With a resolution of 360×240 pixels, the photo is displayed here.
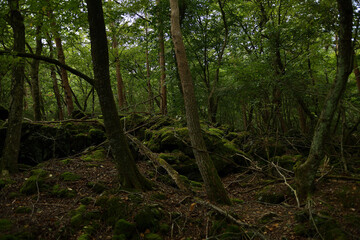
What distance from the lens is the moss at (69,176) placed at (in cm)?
522

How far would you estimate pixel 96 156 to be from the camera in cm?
714

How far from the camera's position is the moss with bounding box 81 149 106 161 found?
6852 millimetres

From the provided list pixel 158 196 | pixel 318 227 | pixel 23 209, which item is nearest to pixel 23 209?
pixel 23 209

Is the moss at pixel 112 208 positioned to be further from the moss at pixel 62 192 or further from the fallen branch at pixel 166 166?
the fallen branch at pixel 166 166

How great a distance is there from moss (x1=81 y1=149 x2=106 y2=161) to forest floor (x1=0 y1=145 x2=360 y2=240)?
4.35 ft

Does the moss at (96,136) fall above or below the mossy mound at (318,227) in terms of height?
above

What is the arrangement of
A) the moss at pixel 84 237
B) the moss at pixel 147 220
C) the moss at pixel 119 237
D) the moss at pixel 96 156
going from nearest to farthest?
the moss at pixel 84 237
the moss at pixel 119 237
the moss at pixel 147 220
the moss at pixel 96 156

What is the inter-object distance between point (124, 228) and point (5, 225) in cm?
180

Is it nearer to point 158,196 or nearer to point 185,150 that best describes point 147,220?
point 158,196

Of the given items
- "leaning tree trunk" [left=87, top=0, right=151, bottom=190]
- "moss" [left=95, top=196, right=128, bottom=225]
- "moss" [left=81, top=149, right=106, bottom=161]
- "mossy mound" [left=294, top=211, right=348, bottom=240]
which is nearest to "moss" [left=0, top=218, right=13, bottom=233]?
"moss" [left=95, top=196, right=128, bottom=225]

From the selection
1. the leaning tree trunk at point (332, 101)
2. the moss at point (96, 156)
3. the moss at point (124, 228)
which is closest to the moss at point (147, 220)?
the moss at point (124, 228)

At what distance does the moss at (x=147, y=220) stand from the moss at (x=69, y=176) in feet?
7.93

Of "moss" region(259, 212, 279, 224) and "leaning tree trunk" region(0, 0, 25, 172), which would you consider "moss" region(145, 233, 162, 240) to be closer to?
"moss" region(259, 212, 279, 224)

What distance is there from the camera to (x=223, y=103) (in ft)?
50.3
